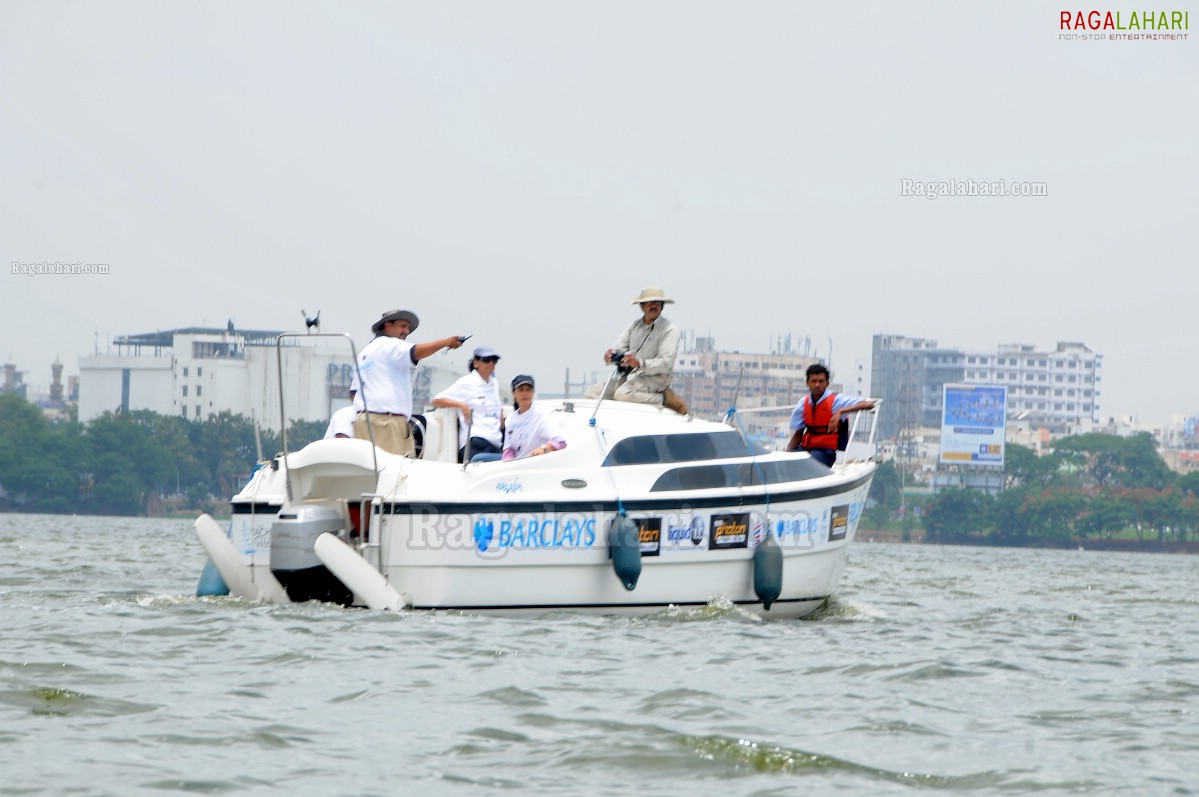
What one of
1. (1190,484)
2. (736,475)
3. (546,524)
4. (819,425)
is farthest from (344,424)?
(1190,484)

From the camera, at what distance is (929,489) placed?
449ft

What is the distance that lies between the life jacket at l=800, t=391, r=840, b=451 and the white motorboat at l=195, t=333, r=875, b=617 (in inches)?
55.0

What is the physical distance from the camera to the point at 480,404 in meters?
14.0

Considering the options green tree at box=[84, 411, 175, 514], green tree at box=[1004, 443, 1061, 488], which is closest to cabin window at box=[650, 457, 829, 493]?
green tree at box=[84, 411, 175, 514]

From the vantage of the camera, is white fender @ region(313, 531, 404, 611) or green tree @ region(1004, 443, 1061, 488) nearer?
white fender @ region(313, 531, 404, 611)

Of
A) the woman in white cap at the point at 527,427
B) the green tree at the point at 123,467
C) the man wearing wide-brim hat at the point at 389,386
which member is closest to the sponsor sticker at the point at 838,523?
the woman in white cap at the point at 527,427

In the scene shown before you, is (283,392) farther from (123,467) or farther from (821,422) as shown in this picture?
(123,467)

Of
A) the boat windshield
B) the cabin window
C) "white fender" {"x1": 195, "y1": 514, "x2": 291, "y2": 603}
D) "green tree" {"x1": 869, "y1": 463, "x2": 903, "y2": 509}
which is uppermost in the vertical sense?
the boat windshield

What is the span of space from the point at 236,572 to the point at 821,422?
553cm

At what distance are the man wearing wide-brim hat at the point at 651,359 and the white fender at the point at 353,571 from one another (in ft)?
9.84

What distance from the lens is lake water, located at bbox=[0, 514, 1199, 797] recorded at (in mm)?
7383

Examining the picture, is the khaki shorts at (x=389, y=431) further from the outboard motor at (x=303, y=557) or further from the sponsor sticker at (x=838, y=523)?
the sponsor sticker at (x=838, y=523)

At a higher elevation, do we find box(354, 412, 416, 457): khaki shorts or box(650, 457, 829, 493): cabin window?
box(354, 412, 416, 457): khaki shorts

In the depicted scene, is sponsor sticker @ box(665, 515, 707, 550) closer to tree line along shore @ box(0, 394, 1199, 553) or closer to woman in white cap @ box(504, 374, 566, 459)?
woman in white cap @ box(504, 374, 566, 459)
